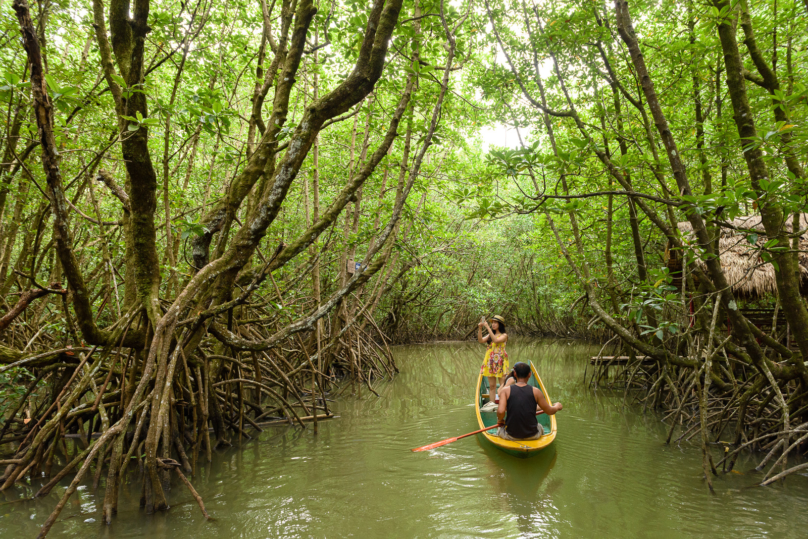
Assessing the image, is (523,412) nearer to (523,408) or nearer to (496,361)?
(523,408)

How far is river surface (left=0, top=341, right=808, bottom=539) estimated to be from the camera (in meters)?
3.24

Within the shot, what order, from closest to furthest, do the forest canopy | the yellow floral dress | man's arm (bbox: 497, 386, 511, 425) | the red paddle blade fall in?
the forest canopy
man's arm (bbox: 497, 386, 511, 425)
the red paddle blade
the yellow floral dress

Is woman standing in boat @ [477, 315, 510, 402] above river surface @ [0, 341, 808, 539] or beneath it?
above

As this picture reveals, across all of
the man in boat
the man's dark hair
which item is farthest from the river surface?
the man's dark hair

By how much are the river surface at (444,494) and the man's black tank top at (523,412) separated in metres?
0.35

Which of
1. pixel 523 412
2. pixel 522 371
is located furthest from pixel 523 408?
pixel 522 371

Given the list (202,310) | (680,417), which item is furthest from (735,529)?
(202,310)

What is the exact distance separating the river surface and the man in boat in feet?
1.09

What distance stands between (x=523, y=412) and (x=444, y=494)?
4.25ft

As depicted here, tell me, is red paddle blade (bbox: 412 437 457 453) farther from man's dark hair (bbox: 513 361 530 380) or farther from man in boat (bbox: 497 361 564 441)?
man's dark hair (bbox: 513 361 530 380)

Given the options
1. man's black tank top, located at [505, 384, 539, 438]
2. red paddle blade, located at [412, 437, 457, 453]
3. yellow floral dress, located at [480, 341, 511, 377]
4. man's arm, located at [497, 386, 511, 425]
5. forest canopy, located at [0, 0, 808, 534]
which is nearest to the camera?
forest canopy, located at [0, 0, 808, 534]

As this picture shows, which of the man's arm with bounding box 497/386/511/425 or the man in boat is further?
the man's arm with bounding box 497/386/511/425

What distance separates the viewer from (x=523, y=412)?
4637 mm

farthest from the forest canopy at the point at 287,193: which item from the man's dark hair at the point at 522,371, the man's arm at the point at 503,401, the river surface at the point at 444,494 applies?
the man's arm at the point at 503,401
